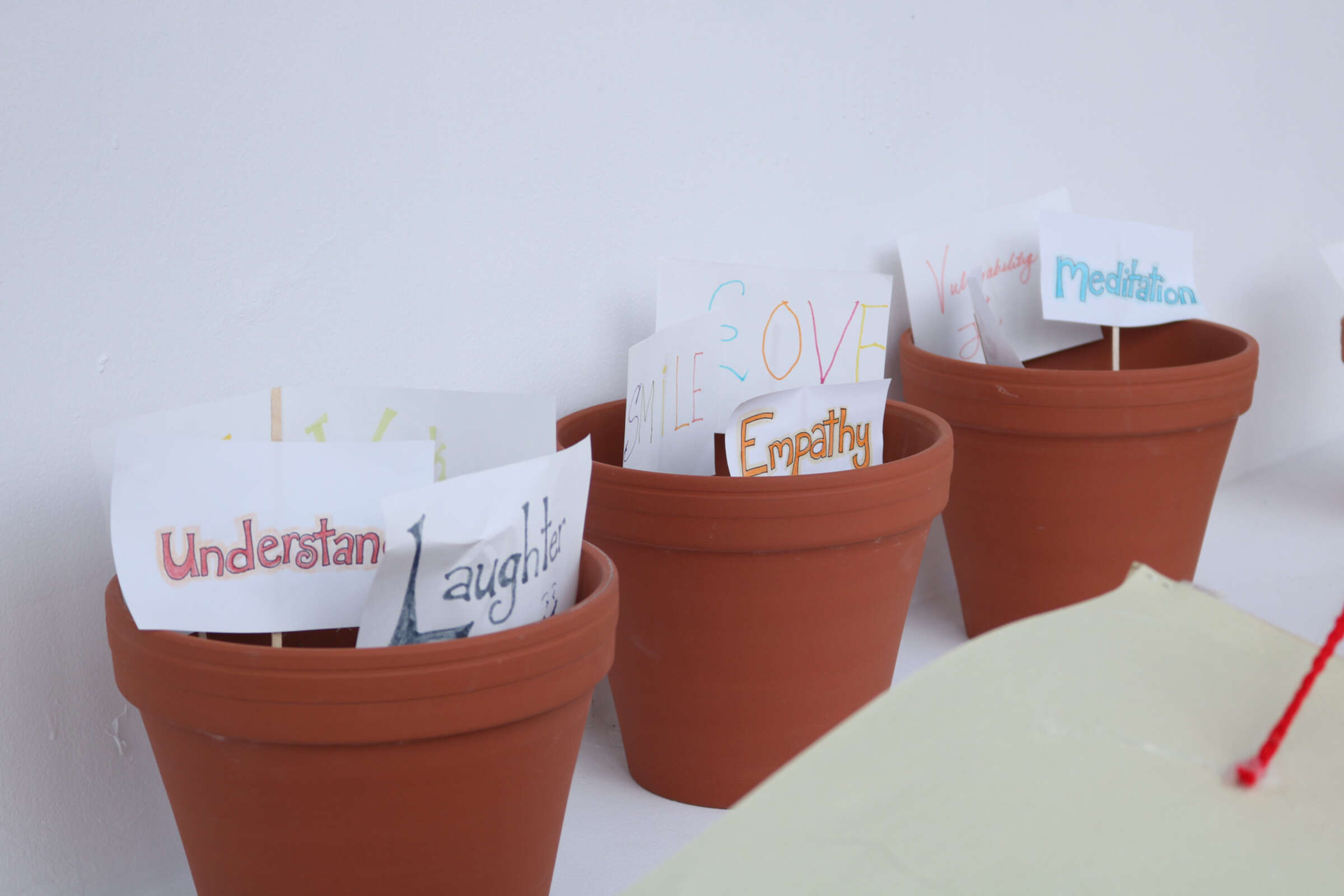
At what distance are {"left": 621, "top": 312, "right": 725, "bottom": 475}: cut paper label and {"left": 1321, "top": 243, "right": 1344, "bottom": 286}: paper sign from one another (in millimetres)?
776

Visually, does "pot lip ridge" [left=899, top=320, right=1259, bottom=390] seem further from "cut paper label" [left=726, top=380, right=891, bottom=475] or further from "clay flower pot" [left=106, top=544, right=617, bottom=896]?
"clay flower pot" [left=106, top=544, right=617, bottom=896]

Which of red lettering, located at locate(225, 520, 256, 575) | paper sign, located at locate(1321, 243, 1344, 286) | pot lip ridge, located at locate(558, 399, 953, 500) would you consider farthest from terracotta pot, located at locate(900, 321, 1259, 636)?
red lettering, located at locate(225, 520, 256, 575)

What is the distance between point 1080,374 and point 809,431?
255 mm

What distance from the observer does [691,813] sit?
0.72 meters

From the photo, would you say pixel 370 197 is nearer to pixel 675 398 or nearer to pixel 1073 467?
pixel 675 398

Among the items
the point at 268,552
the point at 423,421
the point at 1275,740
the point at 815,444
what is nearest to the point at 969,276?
the point at 815,444

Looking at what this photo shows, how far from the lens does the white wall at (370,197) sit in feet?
1.86

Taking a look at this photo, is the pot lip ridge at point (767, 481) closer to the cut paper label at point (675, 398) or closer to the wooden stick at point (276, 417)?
the cut paper label at point (675, 398)

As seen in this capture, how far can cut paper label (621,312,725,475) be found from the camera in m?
0.71

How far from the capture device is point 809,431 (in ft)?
2.37

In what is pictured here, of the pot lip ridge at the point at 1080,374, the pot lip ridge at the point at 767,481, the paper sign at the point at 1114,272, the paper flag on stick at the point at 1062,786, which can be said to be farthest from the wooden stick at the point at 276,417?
the paper sign at the point at 1114,272

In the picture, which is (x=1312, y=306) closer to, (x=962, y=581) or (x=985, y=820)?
(x=962, y=581)

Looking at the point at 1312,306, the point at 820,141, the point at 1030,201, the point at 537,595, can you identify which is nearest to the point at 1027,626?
the point at 537,595

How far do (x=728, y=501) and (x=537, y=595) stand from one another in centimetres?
15
